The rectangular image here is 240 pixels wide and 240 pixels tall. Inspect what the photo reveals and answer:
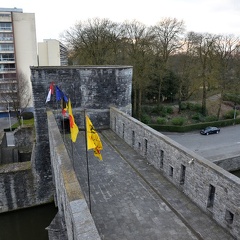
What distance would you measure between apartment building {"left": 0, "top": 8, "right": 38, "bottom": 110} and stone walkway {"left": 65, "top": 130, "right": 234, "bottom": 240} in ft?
83.9

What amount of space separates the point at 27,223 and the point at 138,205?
7.88m

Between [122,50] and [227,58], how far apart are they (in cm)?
1178

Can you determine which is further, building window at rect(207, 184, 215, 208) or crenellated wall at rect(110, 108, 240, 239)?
building window at rect(207, 184, 215, 208)

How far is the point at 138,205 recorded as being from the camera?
746 cm

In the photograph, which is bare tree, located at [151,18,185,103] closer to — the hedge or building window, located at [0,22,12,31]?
the hedge

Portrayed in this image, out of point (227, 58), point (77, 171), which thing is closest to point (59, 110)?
point (77, 171)

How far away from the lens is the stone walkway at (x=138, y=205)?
6.32m

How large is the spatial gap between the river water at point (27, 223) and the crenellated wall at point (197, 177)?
6159mm

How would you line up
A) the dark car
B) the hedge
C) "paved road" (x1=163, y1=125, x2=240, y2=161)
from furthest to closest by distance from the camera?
the hedge < the dark car < "paved road" (x1=163, y1=125, x2=240, y2=161)

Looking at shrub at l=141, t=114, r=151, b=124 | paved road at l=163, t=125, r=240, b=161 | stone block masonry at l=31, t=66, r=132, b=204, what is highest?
stone block masonry at l=31, t=66, r=132, b=204

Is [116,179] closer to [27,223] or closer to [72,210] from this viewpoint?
[72,210]

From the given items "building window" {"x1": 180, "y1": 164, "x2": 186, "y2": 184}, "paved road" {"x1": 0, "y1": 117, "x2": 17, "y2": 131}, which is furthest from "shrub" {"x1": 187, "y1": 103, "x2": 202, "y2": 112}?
"building window" {"x1": 180, "y1": 164, "x2": 186, "y2": 184}

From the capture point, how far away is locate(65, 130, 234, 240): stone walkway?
6324 mm

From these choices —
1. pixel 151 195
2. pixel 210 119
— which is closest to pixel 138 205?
pixel 151 195
